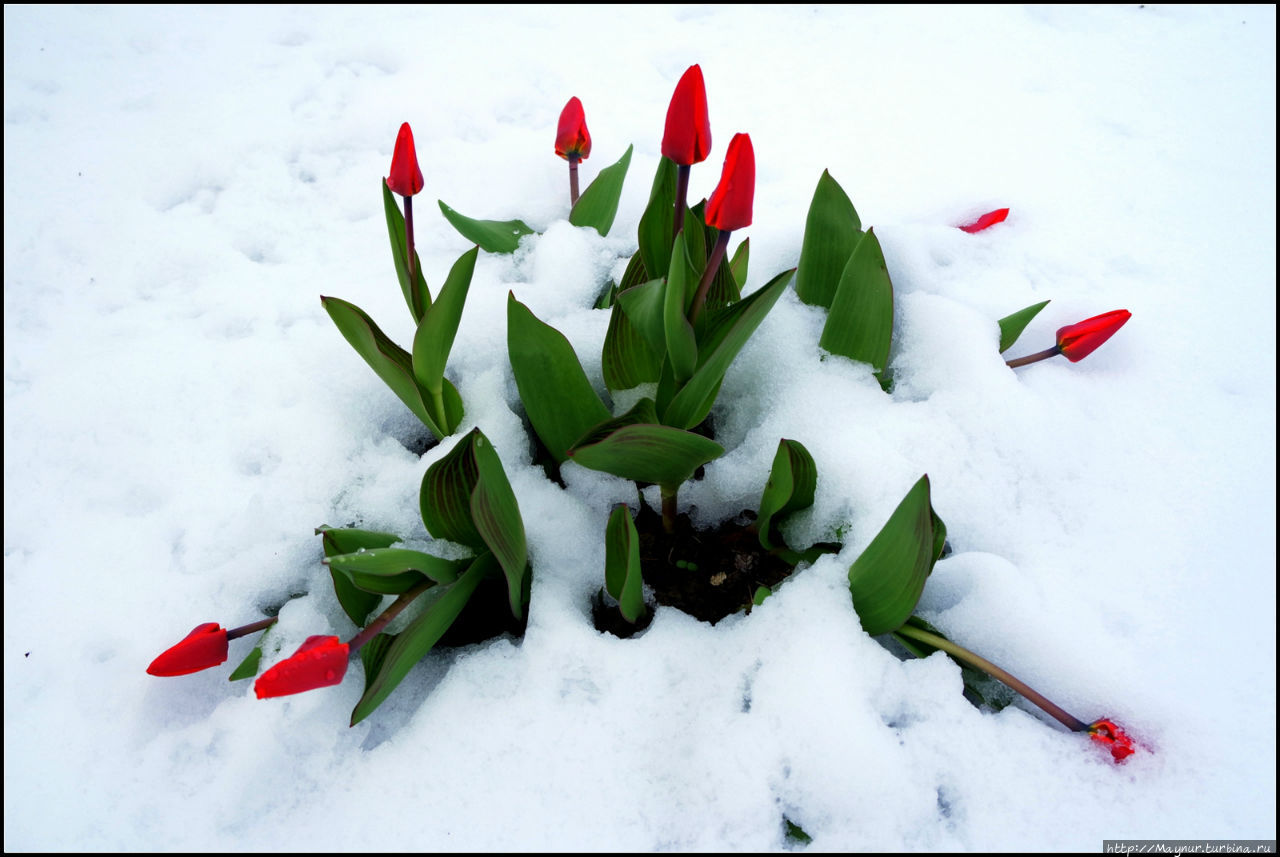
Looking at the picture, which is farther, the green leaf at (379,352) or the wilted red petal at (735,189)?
the green leaf at (379,352)

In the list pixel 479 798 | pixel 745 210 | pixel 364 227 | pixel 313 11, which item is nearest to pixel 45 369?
pixel 364 227

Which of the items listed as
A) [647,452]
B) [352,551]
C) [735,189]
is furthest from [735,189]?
[352,551]

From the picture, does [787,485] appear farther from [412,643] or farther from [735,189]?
[412,643]

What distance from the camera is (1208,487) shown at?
4.22 ft

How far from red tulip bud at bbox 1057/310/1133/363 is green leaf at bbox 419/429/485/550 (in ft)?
3.38

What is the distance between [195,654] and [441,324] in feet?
1.70

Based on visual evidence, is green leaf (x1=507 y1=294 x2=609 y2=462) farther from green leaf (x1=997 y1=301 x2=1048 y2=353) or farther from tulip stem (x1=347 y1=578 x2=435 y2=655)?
green leaf (x1=997 y1=301 x2=1048 y2=353)

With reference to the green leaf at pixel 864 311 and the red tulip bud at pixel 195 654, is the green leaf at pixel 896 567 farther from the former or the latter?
the red tulip bud at pixel 195 654

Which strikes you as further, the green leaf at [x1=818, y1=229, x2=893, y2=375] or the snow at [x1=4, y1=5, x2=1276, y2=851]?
the green leaf at [x1=818, y1=229, x2=893, y2=375]

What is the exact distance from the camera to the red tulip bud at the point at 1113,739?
958 millimetres

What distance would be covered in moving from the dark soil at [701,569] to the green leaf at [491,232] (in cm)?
69

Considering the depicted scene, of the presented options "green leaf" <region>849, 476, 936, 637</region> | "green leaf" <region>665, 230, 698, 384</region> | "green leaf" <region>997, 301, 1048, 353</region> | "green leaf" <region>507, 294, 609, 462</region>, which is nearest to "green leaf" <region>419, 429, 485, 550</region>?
"green leaf" <region>507, 294, 609, 462</region>

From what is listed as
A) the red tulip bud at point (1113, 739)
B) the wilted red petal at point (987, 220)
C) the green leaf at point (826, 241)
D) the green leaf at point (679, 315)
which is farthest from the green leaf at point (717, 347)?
the wilted red petal at point (987, 220)

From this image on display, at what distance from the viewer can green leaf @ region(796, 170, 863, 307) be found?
130 centimetres
